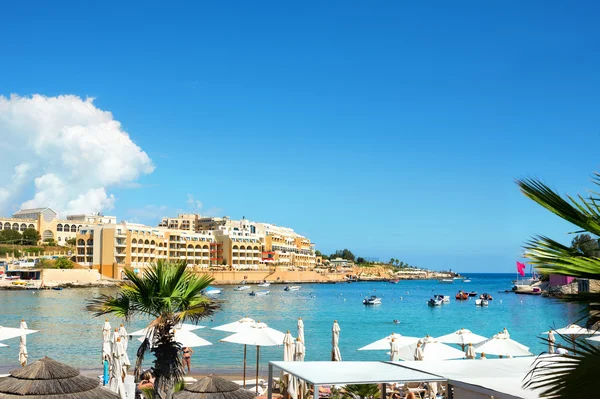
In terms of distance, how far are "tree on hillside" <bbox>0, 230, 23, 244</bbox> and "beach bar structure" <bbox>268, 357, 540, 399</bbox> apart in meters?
141

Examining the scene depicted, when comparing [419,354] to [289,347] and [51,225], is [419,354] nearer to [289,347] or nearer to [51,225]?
[289,347]

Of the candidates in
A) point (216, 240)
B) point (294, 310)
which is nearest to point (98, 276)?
point (216, 240)

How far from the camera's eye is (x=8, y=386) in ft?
31.0

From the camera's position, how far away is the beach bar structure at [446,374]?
23.0 feet

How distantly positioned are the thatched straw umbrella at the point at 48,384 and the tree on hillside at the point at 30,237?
13943cm

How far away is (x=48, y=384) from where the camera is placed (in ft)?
31.3

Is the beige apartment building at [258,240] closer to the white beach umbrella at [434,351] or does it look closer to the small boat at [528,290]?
the small boat at [528,290]

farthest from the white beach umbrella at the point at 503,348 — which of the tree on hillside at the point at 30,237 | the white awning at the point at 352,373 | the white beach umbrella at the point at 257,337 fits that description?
the tree on hillside at the point at 30,237

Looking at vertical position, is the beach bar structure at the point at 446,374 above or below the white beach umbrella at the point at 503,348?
above

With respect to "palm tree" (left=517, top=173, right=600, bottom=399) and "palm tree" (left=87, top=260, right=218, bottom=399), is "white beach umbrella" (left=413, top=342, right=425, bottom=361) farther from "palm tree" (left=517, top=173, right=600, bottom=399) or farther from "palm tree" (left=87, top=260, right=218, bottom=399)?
"palm tree" (left=517, top=173, right=600, bottom=399)

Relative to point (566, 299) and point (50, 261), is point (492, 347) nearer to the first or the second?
point (566, 299)

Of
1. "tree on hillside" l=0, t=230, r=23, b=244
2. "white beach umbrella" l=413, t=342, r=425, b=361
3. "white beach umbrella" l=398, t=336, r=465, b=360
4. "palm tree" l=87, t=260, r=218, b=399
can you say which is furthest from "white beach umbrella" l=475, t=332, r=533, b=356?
"tree on hillside" l=0, t=230, r=23, b=244

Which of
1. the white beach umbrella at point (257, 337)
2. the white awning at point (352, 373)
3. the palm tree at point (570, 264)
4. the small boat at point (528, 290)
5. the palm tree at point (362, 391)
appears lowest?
the small boat at point (528, 290)

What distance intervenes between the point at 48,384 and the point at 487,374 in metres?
6.48
